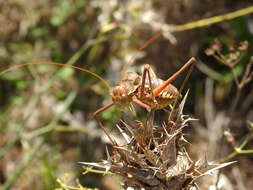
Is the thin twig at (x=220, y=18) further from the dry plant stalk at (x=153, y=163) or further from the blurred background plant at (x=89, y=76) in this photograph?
the dry plant stalk at (x=153, y=163)

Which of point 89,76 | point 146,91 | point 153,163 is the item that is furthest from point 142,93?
point 89,76

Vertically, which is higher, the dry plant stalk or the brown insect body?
the brown insect body

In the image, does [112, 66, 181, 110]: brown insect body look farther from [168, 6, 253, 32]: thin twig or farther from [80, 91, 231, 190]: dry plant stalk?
[168, 6, 253, 32]: thin twig

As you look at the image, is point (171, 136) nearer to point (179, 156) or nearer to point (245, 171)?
point (179, 156)

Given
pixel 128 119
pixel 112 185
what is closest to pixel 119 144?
pixel 128 119

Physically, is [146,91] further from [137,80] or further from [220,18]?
[220,18]

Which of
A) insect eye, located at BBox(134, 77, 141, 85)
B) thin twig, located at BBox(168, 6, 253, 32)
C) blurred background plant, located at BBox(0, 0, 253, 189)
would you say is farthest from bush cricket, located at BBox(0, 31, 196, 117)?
blurred background plant, located at BBox(0, 0, 253, 189)
